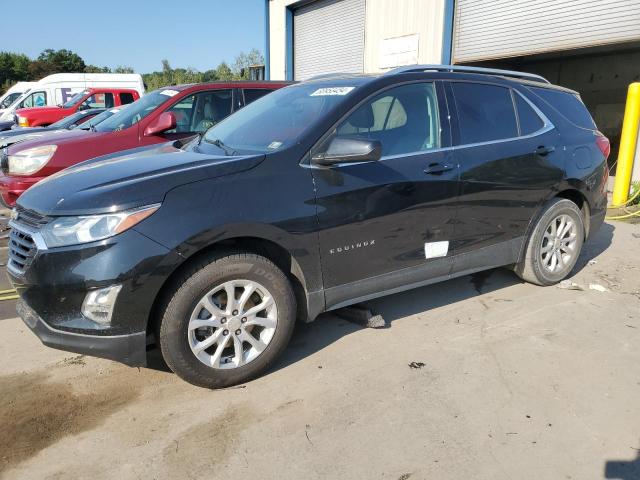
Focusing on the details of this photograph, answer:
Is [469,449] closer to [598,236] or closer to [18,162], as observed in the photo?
[598,236]

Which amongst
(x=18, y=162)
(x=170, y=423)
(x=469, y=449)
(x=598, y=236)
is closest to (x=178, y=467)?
(x=170, y=423)

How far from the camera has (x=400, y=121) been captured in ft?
11.3

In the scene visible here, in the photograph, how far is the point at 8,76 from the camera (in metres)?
54.0

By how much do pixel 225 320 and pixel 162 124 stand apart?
3.53 m

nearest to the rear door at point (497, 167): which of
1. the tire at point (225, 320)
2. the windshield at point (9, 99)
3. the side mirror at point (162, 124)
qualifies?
the tire at point (225, 320)

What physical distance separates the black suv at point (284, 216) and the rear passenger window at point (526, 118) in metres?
0.02

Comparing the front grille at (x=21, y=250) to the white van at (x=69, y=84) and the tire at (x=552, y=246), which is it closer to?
the tire at (x=552, y=246)

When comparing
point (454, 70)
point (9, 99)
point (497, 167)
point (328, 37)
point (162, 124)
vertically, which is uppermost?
point (328, 37)

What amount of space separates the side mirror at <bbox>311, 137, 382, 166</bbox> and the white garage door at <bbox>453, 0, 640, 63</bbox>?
7.29 meters

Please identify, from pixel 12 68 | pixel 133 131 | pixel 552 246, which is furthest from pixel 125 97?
pixel 12 68

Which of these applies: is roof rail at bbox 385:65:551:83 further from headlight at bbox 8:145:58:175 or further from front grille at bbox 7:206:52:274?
headlight at bbox 8:145:58:175

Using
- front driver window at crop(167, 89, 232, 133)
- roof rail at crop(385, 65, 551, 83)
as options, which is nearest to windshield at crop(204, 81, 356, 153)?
roof rail at crop(385, 65, 551, 83)

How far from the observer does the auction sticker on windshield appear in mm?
3359

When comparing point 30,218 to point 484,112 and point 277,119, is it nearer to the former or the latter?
point 277,119
